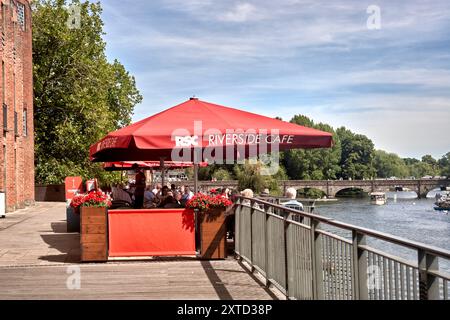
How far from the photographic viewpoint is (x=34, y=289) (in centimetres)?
809

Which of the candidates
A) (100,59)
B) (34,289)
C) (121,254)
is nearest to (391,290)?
(34,289)

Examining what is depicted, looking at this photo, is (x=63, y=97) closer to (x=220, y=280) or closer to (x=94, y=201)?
(x=94, y=201)

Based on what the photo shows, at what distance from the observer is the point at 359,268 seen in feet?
16.0

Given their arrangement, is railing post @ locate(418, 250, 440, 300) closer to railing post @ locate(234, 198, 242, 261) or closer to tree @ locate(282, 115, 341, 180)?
railing post @ locate(234, 198, 242, 261)

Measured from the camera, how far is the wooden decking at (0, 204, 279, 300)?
761 centimetres

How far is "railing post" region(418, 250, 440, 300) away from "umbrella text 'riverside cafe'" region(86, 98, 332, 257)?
6203mm

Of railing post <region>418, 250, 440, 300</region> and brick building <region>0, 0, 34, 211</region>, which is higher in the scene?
brick building <region>0, 0, 34, 211</region>

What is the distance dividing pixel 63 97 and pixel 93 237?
1280 inches

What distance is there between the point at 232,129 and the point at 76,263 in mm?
3252

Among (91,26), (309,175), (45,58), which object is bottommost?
(309,175)

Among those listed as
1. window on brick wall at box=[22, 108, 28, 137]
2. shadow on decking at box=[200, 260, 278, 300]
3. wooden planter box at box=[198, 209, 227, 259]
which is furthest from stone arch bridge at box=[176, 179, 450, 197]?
shadow on decking at box=[200, 260, 278, 300]

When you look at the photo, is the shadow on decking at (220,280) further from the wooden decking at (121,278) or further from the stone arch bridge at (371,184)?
the stone arch bridge at (371,184)

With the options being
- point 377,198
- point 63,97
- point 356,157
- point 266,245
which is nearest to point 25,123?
point 63,97
